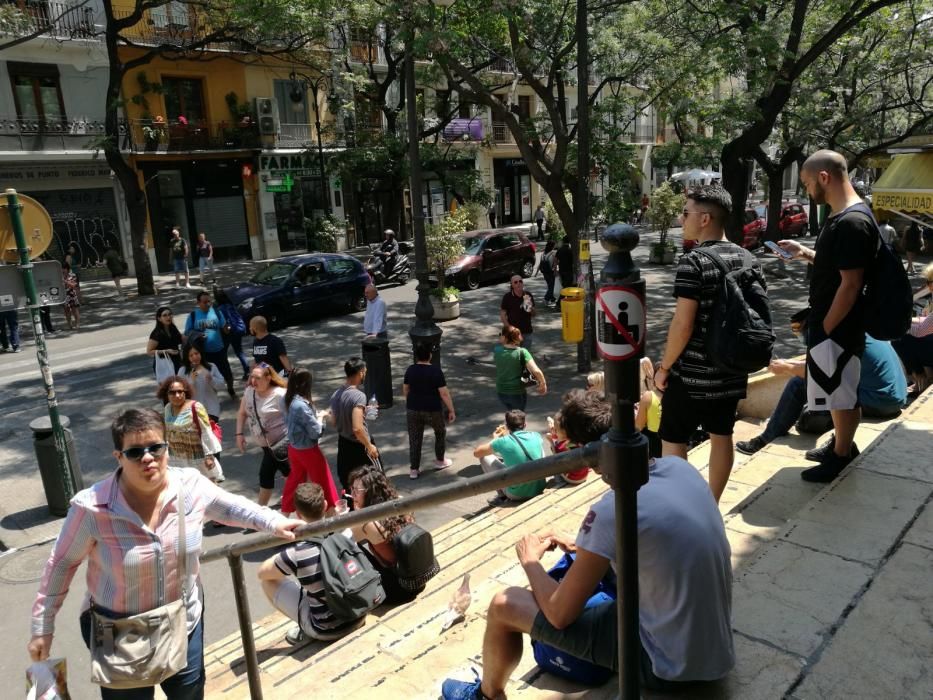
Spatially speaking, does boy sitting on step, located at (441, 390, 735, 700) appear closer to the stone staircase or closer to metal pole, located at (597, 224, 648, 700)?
the stone staircase

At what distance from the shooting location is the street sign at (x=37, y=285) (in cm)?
699

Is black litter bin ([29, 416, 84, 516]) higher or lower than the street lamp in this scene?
lower

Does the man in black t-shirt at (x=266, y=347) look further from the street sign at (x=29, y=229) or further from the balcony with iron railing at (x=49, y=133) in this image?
the balcony with iron railing at (x=49, y=133)

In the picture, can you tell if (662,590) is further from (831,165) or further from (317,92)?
(317,92)

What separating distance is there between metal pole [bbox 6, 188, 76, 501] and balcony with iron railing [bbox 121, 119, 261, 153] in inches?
771

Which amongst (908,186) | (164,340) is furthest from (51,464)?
(908,186)

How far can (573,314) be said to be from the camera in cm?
1196

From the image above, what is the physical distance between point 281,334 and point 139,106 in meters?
14.1

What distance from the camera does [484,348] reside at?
13898 mm

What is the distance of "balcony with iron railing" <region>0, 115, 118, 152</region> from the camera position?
22.1m

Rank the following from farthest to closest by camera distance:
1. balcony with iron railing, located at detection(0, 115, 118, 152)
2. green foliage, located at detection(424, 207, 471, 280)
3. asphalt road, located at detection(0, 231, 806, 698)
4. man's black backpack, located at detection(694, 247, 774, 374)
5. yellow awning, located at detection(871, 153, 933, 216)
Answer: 1. balcony with iron railing, located at detection(0, 115, 118, 152)
2. green foliage, located at detection(424, 207, 471, 280)
3. yellow awning, located at detection(871, 153, 933, 216)
4. asphalt road, located at detection(0, 231, 806, 698)
5. man's black backpack, located at detection(694, 247, 774, 374)

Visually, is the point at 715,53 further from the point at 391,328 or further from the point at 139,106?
the point at 139,106

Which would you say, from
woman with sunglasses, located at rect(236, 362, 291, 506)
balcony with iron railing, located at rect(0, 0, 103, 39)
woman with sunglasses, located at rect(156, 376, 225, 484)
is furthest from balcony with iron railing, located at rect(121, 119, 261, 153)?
woman with sunglasses, located at rect(236, 362, 291, 506)

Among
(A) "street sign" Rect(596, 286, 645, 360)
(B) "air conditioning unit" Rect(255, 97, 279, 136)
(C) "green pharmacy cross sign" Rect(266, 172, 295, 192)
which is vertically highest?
(B) "air conditioning unit" Rect(255, 97, 279, 136)
